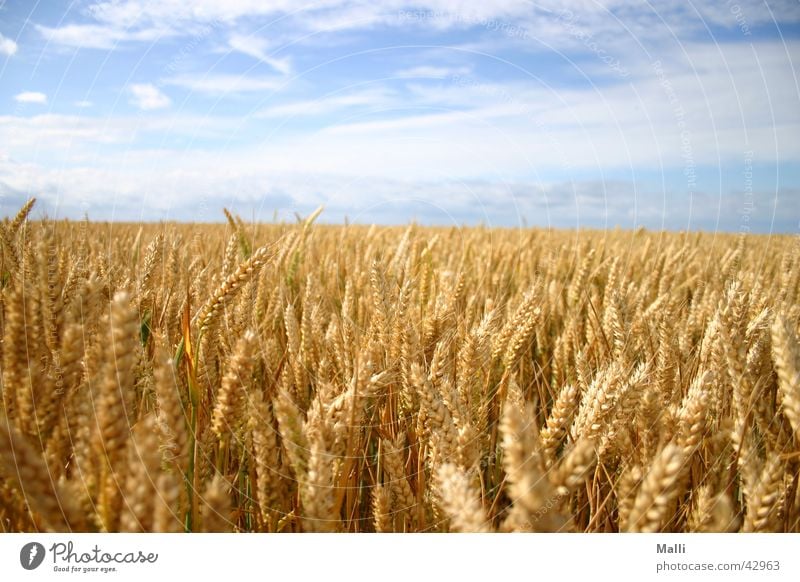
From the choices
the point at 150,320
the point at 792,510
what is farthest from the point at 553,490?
the point at 150,320

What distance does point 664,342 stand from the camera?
48.6 inches

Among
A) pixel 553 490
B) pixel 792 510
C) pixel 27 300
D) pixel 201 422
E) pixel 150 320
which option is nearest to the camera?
pixel 553 490

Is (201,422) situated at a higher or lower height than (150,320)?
lower

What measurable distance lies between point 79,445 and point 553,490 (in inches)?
23.8

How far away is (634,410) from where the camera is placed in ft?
3.45

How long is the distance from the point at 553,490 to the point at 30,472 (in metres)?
0.58

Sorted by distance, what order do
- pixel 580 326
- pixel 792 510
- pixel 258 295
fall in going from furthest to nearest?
pixel 580 326
pixel 258 295
pixel 792 510
